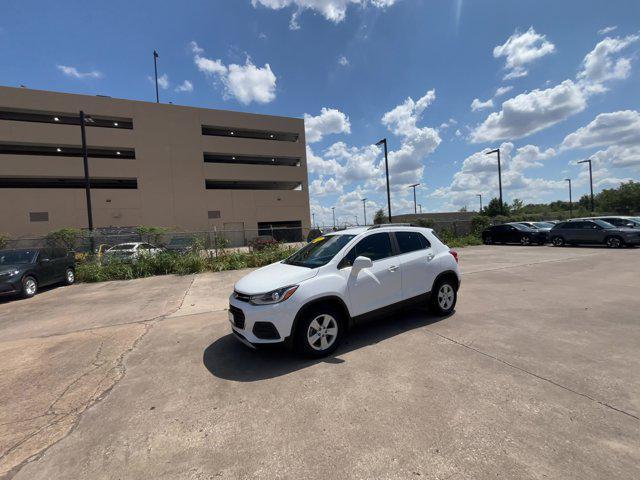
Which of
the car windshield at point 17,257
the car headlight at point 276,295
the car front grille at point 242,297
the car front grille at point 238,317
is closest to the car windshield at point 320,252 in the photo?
the car headlight at point 276,295

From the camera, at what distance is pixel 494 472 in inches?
83.7

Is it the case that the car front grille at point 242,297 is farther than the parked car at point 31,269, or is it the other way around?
the parked car at point 31,269

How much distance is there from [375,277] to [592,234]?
1845 cm

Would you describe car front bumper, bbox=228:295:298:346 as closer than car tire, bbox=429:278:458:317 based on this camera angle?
Yes

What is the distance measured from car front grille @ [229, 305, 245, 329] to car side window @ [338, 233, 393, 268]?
5.22ft

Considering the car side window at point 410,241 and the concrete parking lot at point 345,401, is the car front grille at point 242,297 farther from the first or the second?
the car side window at point 410,241

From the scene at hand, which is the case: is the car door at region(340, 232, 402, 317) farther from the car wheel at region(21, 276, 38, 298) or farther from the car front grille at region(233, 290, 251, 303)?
the car wheel at region(21, 276, 38, 298)

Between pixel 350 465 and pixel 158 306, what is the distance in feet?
22.2

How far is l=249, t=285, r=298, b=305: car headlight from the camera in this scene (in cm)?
387

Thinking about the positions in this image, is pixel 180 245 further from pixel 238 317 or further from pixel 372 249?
pixel 372 249

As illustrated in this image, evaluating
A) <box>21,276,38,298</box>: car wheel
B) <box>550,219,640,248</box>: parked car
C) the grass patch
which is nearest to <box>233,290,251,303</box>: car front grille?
<box>21,276,38,298</box>: car wheel

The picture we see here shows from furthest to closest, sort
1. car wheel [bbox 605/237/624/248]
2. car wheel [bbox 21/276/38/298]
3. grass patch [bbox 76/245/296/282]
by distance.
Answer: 1. car wheel [bbox 605/237/624/248]
2. grass patch [bbox 76/245/296/282]
3. car wheel [bbox 21/276/38/298]

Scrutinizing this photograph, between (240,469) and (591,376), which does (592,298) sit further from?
(240,469)

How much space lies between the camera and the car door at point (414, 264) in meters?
4.98
